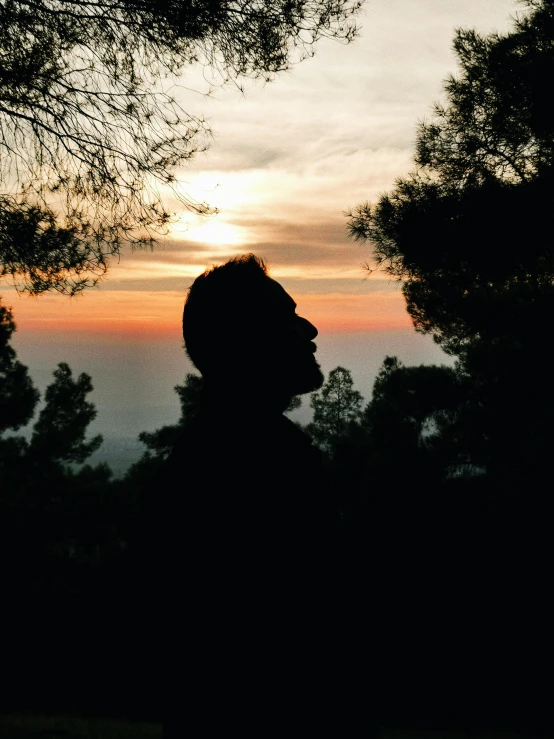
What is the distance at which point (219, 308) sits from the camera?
A: 1.24 m

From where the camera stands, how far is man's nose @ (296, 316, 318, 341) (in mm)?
1251

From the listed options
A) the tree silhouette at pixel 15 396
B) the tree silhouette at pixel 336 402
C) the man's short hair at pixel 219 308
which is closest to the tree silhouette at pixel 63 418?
the tree silhouette at pixel 15 396

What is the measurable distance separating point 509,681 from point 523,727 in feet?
2.84

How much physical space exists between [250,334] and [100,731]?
21.3 ft

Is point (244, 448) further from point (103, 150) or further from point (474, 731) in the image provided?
point (474, 731)

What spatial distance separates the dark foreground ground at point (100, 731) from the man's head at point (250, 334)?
18.9 ft

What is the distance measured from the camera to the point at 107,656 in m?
9.16

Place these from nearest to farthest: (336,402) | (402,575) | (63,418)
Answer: (402,575), (63,418), (336,402)

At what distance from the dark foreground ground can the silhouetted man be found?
18.4 feet

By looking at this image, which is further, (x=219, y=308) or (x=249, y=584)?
(x=219, y=308)

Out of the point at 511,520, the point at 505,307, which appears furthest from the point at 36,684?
the point at 505,307

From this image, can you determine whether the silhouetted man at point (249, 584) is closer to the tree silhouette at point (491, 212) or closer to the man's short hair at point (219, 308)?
the man's short hair at point (219, 308)

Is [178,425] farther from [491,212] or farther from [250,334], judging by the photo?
[250,334]

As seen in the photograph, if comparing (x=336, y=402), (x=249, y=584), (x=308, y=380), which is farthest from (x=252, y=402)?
(x=336, y=402)
